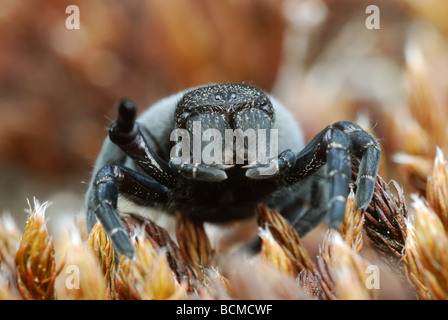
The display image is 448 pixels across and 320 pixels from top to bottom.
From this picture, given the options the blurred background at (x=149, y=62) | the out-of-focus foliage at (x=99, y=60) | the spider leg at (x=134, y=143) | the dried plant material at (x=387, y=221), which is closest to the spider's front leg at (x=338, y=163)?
the dried plant material at (x=387, y=221)

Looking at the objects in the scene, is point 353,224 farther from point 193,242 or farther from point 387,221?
point 193,242

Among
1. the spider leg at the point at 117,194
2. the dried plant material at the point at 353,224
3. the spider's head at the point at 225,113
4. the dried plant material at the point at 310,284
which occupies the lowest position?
the dried plant material at the point at 310,284

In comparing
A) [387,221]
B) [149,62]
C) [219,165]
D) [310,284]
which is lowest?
[310,284]

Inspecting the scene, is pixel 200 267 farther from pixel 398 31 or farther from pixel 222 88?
pixel 398 31

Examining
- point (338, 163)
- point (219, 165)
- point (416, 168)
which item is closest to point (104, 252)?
point (219, 165)

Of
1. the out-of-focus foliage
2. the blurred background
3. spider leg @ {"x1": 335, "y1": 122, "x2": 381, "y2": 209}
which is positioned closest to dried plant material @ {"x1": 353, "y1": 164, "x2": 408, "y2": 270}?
spider leg @ {"x1": 335, "y1": 122, "x2": 381, "y2": 209}

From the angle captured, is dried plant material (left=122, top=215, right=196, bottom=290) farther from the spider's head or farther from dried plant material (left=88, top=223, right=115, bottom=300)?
the spider's head

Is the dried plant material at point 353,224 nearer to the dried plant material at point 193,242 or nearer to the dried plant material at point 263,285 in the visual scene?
the dried plant material at point 263,285
